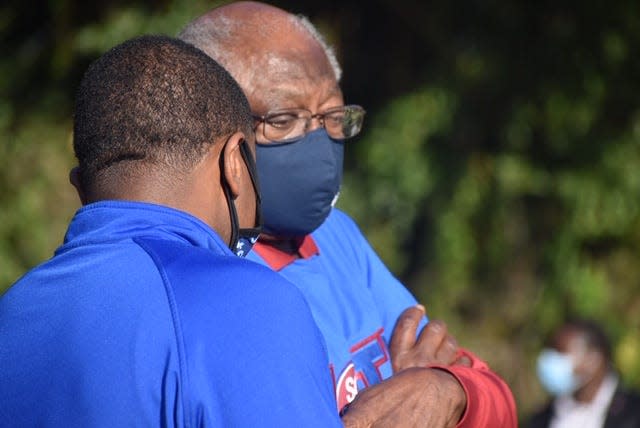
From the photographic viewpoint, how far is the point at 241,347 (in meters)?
1.45

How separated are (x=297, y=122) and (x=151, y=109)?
2.76ft

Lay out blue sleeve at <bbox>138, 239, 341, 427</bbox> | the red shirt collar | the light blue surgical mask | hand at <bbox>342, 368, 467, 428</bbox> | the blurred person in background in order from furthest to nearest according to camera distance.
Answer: the light blue surgical mask < the blurred person in background < the red shirt collar < hand at <bbox>342, 368, 467, 428</bbox> < blue sleeve at <bbox>138, 239, 341, 427</bbox>

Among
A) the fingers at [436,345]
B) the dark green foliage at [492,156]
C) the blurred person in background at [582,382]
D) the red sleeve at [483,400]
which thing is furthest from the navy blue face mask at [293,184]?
the dark green foliage at [492,156]

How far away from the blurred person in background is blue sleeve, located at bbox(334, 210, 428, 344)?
3.25m

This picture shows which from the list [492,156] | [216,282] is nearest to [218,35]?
[216,282]

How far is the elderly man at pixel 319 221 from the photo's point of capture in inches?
91.5

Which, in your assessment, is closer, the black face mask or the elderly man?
the black face mask

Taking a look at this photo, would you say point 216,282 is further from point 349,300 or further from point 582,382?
point 582,382

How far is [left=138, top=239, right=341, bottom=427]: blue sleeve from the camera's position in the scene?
1441 mm

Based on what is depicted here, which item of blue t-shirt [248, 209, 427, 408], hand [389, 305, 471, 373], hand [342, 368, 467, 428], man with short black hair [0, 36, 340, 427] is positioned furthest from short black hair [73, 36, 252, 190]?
hand [389, 305, 471, 373]

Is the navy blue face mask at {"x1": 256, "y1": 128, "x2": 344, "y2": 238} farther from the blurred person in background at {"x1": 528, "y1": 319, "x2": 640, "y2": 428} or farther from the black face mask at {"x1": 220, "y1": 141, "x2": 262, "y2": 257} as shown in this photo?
the blurred person in background at {"x1": 528, "y1": 319, "x2": 640, "y2": 428}

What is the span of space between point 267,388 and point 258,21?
134 centimetres

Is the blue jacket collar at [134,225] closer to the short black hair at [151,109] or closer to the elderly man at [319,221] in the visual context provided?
the short black hair at [151,109]

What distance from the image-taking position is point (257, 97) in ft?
8.10
